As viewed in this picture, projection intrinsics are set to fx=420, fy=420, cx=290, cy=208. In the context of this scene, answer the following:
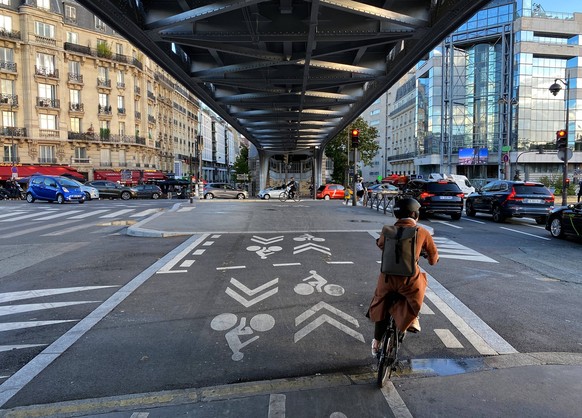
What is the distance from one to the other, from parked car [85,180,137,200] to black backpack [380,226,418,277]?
38.5 meters

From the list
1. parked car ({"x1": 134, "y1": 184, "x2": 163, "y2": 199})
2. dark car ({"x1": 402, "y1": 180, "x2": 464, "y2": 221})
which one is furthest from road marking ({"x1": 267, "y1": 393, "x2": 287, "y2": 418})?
parked car ({"x1": 134, "y1": 184, "x2": 163, "y2": 199})

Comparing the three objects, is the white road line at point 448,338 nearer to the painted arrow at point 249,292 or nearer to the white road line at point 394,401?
the white road line at point 394,401

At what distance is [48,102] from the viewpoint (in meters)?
49.8

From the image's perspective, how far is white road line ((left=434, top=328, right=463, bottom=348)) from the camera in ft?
14.8

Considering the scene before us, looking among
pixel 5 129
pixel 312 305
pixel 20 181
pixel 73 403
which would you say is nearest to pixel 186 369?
pixel 73 403

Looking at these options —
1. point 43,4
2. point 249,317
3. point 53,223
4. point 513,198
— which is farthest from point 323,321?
point 43,4

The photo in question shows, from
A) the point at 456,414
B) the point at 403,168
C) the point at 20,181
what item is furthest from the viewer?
the point at 403,168

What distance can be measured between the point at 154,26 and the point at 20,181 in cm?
4113

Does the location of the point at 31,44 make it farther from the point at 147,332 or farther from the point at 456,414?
the point at 456,414

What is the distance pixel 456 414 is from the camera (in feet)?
10.4

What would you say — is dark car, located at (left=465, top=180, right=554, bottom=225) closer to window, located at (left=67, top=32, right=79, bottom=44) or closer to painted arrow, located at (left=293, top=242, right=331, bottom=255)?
painted arrow, located at (left=293, top=242, right=331, bottom=255)

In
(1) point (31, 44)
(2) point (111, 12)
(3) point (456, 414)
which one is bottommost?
(3) point (456, 414)

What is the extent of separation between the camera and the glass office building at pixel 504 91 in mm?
57156

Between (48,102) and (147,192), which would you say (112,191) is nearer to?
(147,192)
